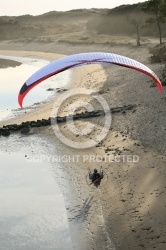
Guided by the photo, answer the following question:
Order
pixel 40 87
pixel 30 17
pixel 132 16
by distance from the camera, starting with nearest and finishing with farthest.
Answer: pixel 40 87
pixel 132 16
pixel 30 17

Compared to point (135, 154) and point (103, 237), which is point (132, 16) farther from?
point (103, 237)

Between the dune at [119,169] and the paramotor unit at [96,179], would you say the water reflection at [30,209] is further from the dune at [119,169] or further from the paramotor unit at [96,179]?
the paramotor unit at [96,179]

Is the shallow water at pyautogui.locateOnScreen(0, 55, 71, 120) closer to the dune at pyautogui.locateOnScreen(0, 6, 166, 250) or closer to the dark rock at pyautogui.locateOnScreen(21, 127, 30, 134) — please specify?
the dune at pyautogui.locateOnScreen(0, 6, 166, 250)

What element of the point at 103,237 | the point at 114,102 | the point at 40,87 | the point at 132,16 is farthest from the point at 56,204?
the point at 132,16

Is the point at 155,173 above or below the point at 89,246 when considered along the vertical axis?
above

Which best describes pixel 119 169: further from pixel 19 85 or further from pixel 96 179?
pixel 19 85

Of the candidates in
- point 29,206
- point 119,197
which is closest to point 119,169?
point 119,197

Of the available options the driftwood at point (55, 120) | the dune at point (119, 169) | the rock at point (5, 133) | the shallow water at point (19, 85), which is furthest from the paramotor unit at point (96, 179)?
the shallow water at point (19, 85)
